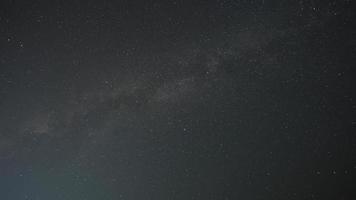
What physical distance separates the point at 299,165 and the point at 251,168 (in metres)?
6.06

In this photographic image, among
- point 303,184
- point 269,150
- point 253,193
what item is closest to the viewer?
point 269,150

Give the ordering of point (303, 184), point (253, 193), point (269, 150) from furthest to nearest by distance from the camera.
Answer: point (253, 193), point (303, 184), point (269, 150)

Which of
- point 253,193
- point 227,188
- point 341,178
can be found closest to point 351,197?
point 341,178

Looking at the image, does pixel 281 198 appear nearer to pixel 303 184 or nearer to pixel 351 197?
pixel 303 184

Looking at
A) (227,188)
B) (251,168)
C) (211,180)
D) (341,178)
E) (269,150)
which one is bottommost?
(227,188)

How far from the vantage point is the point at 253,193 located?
135 feet

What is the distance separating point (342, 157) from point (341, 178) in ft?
22.7

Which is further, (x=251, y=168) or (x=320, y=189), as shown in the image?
(x=320, y=189)

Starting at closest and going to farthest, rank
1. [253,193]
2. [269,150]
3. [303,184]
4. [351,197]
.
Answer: [269,150] → [351,197] → [303,184] → [253,193]

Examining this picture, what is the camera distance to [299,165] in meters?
35.8

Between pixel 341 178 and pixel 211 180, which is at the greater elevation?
pixel 211 180

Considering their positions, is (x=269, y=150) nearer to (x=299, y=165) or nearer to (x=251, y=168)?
(x=251, y=168)

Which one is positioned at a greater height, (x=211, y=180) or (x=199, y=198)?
(x=211, y=180)

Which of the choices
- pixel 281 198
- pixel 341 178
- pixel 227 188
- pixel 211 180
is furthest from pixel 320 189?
pixel 211 180
